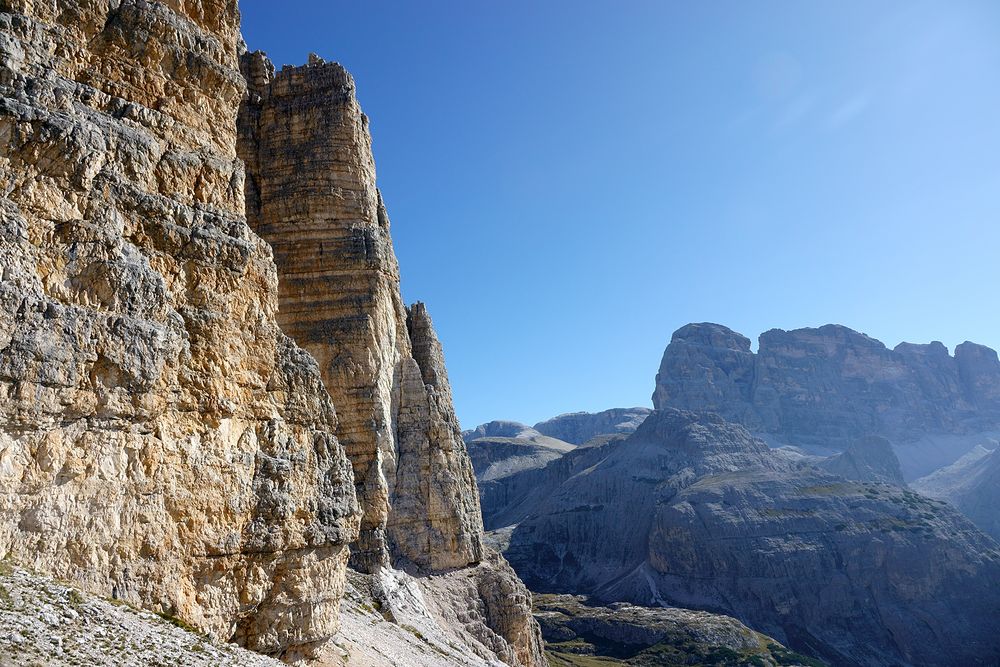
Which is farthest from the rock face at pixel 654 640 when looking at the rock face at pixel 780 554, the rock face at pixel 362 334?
the rock face at pixel 362 334

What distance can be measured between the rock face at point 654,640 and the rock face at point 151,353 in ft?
249

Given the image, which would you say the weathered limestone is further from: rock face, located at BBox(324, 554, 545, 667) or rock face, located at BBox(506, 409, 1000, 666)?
rock face, located at BBox(506, 409, 1000, 666)

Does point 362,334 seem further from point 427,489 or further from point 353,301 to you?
point 427,489

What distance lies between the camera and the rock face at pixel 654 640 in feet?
305

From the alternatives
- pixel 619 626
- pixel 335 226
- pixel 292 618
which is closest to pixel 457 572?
pixel 335 226

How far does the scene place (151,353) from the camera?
15414mm

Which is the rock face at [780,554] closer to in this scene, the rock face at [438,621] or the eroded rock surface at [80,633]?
the rock face at [438,621]

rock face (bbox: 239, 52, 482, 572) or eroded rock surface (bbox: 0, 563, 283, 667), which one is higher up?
rock face (bbox: 239, 52, 482, 572)

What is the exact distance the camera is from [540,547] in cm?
15362

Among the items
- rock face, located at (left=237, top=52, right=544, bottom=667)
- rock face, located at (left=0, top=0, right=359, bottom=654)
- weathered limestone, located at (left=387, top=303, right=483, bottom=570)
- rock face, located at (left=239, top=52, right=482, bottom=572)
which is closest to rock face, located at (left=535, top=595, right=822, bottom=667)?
weathered limestone, located at (left=387, top=303, right=483, bottom=570)

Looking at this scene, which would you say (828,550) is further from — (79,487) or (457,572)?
(79,487)

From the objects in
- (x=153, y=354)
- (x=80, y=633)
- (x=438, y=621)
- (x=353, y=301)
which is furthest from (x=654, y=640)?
(x=80, y=633)

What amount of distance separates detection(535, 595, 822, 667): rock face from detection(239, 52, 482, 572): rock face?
5003 centimetres

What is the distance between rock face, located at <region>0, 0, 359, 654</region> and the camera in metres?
13.6
